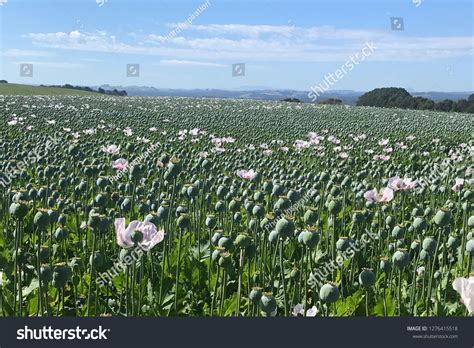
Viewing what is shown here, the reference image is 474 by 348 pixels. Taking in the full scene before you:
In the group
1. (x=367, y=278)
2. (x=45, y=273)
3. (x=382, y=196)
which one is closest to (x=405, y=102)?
(x=382, y=196)

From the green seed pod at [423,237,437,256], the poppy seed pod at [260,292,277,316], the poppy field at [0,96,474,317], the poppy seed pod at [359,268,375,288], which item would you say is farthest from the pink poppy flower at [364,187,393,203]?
the poppy seed pod at [260,292,277,316]

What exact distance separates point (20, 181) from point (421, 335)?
18.9ft

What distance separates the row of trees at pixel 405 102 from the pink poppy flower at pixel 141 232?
196ft

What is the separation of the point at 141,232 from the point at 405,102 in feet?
219

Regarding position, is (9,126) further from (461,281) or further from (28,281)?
(461,281)

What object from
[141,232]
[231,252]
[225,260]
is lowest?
[231,252]

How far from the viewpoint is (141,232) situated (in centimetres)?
305

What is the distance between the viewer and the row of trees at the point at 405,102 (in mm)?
61400

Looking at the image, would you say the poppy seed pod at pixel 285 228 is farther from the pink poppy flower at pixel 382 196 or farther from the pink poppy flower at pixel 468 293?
the pink poppy flower at pixel 382 196

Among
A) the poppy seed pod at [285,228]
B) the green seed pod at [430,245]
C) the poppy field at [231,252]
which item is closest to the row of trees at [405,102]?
the poppy field at [231,252]

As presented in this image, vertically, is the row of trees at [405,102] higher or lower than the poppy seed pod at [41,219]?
higher

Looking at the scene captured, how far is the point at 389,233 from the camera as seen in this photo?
16.1 ft

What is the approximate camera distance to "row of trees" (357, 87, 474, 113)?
201 feet

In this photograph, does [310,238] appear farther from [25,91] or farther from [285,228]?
[25,91]
